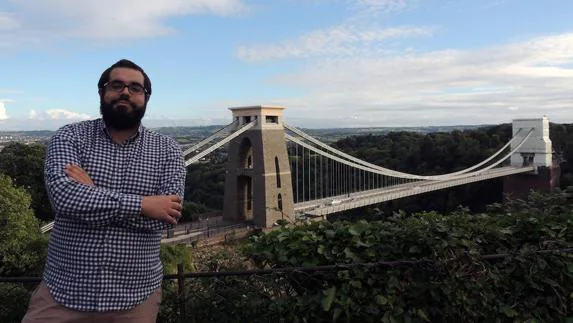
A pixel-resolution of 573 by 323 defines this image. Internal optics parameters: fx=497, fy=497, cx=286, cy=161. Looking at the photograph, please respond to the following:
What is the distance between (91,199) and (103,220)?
73 mm

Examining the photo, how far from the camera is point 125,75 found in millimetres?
1646

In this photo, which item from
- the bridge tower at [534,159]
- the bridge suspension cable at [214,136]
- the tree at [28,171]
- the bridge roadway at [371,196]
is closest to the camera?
the bridge suspension cable at [214,136]

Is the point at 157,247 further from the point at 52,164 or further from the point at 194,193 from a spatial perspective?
the point at 194,193

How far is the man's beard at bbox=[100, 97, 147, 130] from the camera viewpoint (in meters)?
1.63

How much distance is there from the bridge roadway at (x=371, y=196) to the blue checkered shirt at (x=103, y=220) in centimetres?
1438

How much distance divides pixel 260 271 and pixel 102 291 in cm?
73

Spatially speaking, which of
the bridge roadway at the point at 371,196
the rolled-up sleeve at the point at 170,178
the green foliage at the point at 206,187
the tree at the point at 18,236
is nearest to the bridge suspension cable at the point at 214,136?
the bridge roadway at the point at 371,196

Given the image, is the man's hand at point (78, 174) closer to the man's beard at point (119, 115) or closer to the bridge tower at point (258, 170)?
the man's beard at point (119, 115)

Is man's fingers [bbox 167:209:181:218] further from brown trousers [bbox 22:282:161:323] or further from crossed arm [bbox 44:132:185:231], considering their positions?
brown trousers [bbox 22:282:161:323]

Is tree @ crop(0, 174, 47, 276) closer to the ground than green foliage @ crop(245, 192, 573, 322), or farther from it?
closer to the ground

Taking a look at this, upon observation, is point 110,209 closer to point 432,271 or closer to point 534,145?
point 432,271

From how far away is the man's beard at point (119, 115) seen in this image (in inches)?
64.1

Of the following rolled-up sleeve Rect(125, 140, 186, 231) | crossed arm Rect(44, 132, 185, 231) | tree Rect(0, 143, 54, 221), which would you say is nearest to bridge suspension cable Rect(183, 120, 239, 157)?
tree Rect(0, 143, 54, 221)

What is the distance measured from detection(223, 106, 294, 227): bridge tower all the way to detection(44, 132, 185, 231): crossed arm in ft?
58.1
